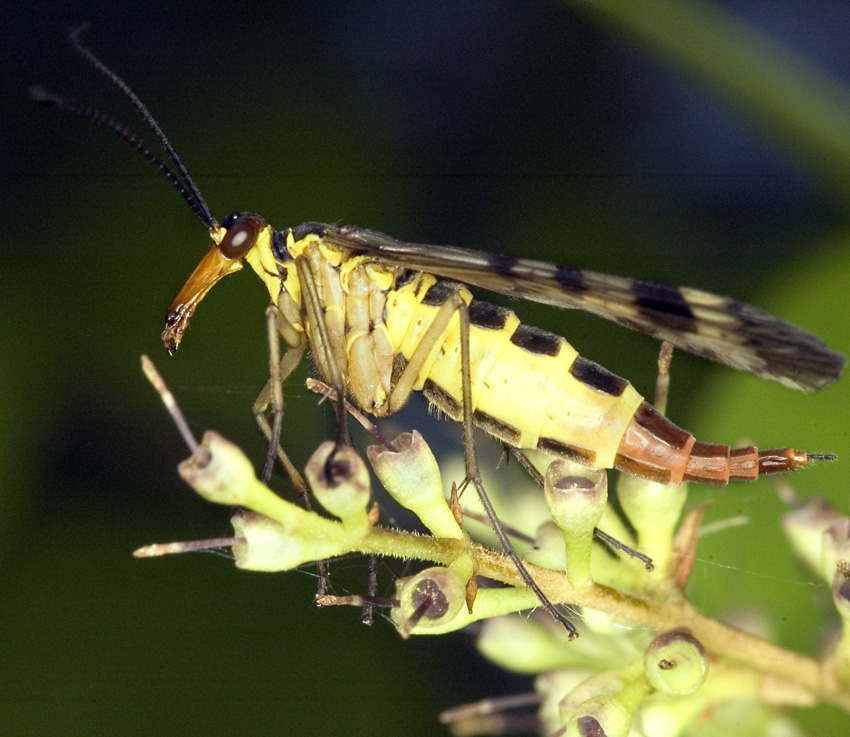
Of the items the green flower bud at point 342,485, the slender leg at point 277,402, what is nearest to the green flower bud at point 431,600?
the green flower bud at point 342,485

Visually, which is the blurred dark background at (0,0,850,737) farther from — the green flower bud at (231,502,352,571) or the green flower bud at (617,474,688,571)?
the green flower bud at (231,502,352,571)

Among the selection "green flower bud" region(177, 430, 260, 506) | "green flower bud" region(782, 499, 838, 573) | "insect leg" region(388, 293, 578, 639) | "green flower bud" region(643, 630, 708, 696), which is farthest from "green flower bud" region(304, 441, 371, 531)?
"green flower bud" region(782, 499, 838, 573)

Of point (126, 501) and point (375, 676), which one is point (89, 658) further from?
point (375, 676)

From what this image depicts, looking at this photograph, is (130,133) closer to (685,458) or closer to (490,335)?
(490,335)

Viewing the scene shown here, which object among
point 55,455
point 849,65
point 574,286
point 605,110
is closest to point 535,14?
point 605,110

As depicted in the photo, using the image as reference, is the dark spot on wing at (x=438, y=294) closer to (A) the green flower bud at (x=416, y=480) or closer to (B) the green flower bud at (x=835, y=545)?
(A) the green flower bud at (x=416, y=480)

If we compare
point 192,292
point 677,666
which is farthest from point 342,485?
point 192,292

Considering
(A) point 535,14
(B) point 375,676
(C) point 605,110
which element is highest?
(A) point 535,14
